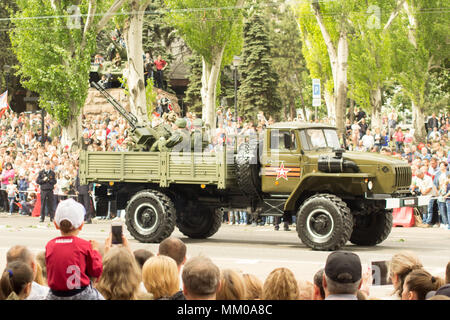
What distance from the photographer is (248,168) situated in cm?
1692

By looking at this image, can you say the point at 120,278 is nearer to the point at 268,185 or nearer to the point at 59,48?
the point at 268,185

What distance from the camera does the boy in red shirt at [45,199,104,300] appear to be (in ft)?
19.8

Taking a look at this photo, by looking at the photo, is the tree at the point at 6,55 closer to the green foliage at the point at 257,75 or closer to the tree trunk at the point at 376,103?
the green foliage at the point at 257,75

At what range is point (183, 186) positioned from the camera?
18.3 metres

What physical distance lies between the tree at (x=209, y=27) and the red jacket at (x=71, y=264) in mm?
29156

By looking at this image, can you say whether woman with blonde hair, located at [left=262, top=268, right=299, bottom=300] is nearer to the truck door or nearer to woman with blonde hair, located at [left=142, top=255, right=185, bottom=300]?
woman with blonde hair, located at [left=142, top=255, right=185, bottom=300]

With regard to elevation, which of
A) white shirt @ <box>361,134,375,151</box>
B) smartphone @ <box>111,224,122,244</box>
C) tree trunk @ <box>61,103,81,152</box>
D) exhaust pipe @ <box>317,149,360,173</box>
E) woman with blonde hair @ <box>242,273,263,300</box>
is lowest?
woman with blonde hair @ <box>242,273,263,300</box>

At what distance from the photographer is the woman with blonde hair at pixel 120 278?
5992 mm

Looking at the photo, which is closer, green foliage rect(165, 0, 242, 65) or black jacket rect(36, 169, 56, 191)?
black jacket rect(36, 169, 56, 191)

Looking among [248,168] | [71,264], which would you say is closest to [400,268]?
[71,264]

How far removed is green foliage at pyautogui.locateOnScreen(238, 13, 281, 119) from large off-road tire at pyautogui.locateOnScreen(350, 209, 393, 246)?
132 feet

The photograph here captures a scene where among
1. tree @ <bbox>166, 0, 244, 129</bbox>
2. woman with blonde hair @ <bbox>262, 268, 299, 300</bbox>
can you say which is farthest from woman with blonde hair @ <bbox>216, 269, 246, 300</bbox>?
tree @ <bbox>166, 0, 244, 129</bbox>

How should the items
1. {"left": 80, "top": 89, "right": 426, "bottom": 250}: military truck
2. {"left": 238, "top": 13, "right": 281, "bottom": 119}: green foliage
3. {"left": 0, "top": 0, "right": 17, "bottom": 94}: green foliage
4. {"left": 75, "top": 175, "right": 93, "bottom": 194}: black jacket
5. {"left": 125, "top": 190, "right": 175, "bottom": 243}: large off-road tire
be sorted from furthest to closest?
{"left": 238, "top": 13, "right": 281, "bottom": 119}: green foliage, {"left": 0, "top": 0, "right": 17, "bottom": 94}: green foliage, {"left": 75, "top": 175, "right": 93, "bottom": 194}: black jacket, {"left": 125, "top": 190, "right": 175, "bottom": 243}: large off-road tire, {"left": 80, "top": 89, "right": 426, "bottom": 250}: military truck
